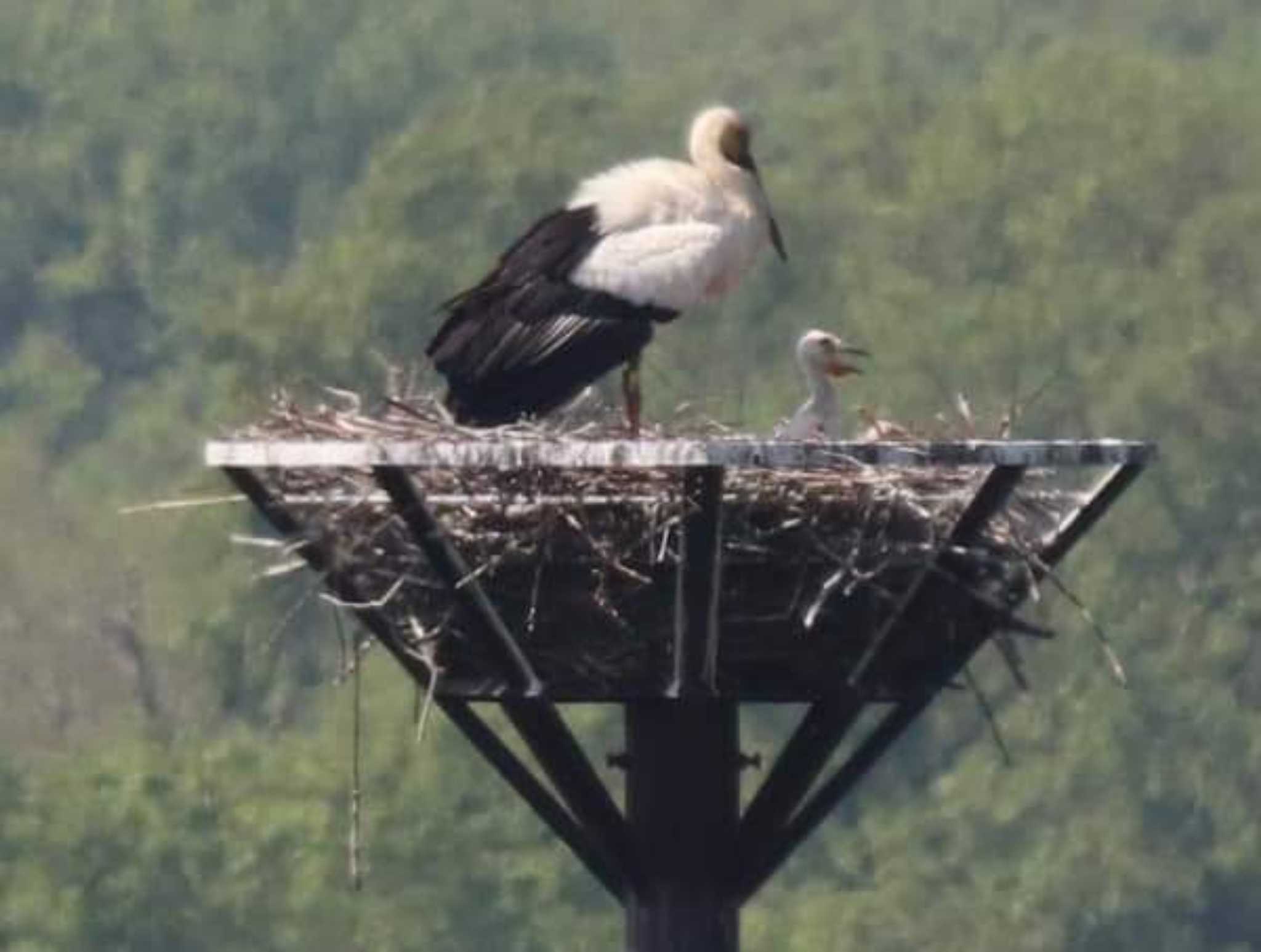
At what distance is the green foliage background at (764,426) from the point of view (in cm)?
4203

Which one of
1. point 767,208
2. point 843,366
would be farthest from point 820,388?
point 767,208

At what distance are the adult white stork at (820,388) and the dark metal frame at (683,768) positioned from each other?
81.0 inches

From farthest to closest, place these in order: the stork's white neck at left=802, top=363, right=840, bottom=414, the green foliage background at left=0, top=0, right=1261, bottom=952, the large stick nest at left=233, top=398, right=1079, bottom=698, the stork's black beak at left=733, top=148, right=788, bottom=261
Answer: the green foliage background at left=0, top=0, right=1261, bottom=952
the stork's white neck at left=802, top=363, right=840, bottom=414
the stork's black beak at left=733, top=148, right=788, bottom=261
the large stick nest at left=233, top=398, right=1079, bottom=698

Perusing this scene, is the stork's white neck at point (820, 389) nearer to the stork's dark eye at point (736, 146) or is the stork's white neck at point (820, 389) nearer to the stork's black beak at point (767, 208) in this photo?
the stork's black beak at point (767, 208)

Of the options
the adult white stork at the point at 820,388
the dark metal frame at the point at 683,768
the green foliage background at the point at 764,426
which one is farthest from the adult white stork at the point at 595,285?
the green foliage background at the point at 764,426

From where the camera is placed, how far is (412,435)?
14008mm

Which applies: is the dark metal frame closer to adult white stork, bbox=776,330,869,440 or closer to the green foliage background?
adult white stork, bbox=776,330,869,440

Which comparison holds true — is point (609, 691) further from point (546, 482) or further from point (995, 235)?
point (995, 235)

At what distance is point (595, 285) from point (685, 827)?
1.99m

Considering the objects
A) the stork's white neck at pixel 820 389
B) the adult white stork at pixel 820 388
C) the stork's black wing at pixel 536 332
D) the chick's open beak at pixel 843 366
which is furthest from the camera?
the chick's open beak at pixel 843 366

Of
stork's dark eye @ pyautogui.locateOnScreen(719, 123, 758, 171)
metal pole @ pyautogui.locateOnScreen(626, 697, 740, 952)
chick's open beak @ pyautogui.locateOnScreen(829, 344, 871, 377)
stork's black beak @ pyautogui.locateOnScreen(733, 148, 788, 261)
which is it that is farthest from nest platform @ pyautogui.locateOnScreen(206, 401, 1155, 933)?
chick's open beak @ pyautogui.locateOnScreen(829, 344, 871, 377)

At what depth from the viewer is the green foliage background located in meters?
42.0

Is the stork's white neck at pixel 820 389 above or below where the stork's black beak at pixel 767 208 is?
below

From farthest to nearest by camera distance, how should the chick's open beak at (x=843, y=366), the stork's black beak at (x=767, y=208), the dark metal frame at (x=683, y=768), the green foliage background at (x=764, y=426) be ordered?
the green foliage background at (x=764, y=426) → the chick's open beak at (x=843, y=366) → the stork's black beak at (x=767, y=208) → the dark metal frame at (x=683, y=768)
